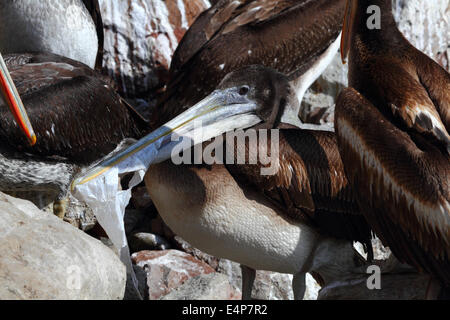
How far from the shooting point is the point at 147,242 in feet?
12.9

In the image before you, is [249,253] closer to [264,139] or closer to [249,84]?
[264,139]

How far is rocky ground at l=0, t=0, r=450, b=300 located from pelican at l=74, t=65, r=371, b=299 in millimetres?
162

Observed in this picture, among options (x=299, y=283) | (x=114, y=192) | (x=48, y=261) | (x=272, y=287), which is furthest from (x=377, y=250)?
(x=48, y=261)

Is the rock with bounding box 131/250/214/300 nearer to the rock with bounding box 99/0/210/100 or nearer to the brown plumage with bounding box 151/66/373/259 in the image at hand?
the brown plumage with bounding box 151/66/373/259

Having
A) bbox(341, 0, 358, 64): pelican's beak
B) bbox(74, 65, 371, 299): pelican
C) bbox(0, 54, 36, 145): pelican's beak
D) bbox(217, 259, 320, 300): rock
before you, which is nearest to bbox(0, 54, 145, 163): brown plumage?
bbox(0, 54, 36, 145): pelican's beak

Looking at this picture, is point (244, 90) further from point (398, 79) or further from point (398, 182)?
point (398, 182)

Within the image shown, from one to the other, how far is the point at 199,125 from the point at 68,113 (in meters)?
0.87

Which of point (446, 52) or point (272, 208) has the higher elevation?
point (446, 52)

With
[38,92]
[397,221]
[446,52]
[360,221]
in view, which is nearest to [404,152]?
[397,221]

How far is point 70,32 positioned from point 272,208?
1.71 m

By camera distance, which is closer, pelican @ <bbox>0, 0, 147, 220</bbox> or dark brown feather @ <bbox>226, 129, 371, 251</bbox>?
dark brown feather @ <bbox>226, 129, 371, 251</bbox>

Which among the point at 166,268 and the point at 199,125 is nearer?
the point at 199,125

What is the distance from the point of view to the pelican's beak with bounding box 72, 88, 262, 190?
110 inches
